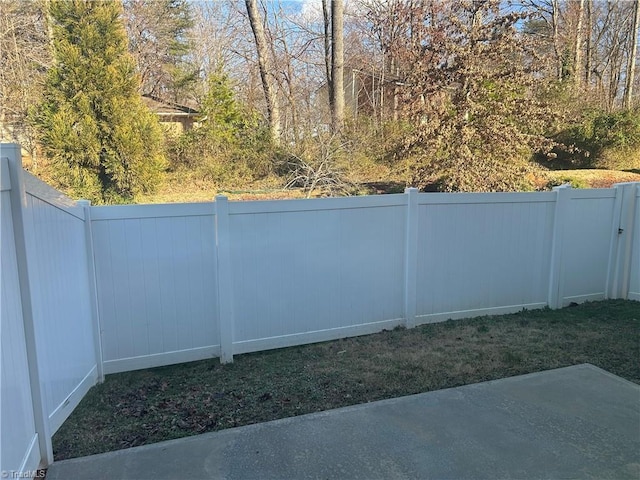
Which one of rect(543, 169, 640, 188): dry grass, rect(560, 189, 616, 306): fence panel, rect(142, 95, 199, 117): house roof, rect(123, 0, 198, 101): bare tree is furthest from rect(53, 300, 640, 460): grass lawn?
rect(123, 0, 198, 101): bare tree

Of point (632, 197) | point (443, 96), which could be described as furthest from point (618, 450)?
point (443, 96)

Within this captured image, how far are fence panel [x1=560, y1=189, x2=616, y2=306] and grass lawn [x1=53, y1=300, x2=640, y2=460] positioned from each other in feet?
2.53

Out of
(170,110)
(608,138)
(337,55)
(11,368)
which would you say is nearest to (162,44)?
(170,110)

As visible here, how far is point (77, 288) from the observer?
358 cm

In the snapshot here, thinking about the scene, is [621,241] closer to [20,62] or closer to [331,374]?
[331,374]

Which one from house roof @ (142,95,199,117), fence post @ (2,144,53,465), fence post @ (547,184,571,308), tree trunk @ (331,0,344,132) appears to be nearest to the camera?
fence post @ (2,144,53,465)

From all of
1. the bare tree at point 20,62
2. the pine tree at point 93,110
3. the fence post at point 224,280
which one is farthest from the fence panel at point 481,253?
the bare tree at point 20,62

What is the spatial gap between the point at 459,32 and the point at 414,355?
7.61 m

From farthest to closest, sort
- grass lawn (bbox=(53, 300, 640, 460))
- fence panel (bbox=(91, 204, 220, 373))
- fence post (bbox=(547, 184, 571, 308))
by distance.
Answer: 1. fence post (bbox=(547, 184, 571, 308))
2. fence panel (bbox=(91, 204, 220, 373))
3. grass lawn (bbox=(53, 300, 640, 460))

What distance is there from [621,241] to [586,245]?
66 cm

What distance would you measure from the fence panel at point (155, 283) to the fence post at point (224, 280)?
67 mm

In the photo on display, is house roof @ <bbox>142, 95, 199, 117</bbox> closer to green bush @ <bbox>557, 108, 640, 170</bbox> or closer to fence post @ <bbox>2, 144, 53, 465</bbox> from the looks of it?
green bush @ <bbox>557, 108, 640, 170</bbox>

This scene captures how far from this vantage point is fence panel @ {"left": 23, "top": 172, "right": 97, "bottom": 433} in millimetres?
2693

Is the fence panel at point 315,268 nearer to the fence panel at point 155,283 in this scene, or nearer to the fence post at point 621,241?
the fence panel at point 155,283
